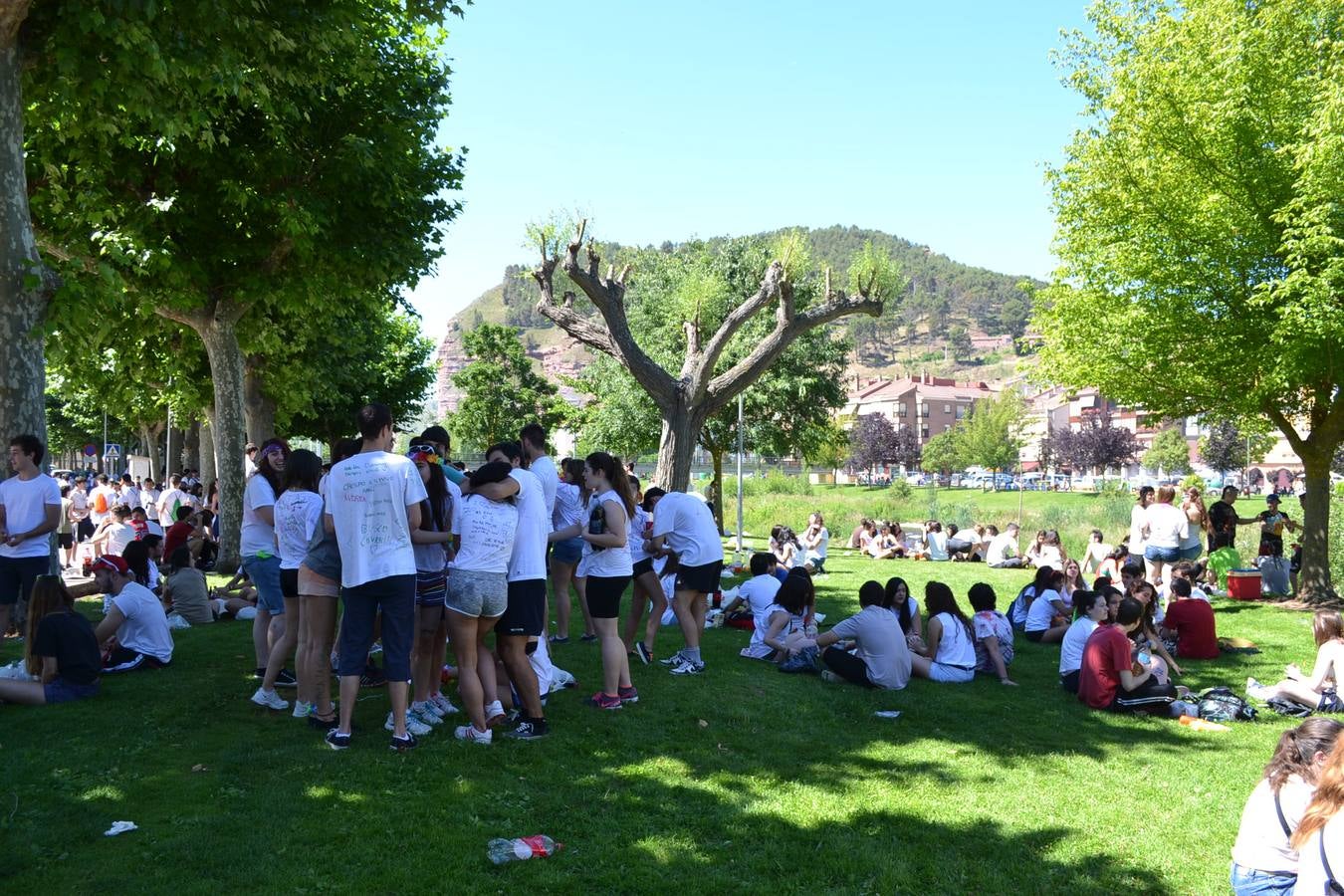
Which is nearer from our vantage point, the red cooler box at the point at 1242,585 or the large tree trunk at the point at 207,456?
the red cooler box at the point at 1242,585

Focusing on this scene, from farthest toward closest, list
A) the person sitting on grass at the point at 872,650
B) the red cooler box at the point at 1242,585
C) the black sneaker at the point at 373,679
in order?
the red cooler box at the point at 1242,585, the person sitting on grass at the point at 872,650, the black sneaker at the point at 373,679

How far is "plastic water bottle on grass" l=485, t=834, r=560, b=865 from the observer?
4570 millimetres

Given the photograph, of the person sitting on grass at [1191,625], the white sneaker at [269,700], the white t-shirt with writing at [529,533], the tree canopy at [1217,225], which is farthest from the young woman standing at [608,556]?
the tree canopy at [1217,225]

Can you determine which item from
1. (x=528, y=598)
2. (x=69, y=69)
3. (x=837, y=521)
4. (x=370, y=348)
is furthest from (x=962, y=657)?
(x=370, y=348)

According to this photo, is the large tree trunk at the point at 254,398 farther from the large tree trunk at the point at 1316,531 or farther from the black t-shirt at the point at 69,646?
the large tree trunk at the point at 1316,531

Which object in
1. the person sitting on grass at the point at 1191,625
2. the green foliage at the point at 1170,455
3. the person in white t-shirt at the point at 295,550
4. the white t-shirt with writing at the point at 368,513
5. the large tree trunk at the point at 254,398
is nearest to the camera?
the white t-shirt with writing at the point at 368,513

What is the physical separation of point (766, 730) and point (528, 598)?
1.98 metres

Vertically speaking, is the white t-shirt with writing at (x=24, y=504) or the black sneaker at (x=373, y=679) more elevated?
the white t-shirt with writing at (x=24, y=504)

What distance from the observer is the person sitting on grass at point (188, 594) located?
36.2 feet

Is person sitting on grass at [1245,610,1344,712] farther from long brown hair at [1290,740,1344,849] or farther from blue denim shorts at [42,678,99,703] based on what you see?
blue denim shorts at [42,678,99,703]

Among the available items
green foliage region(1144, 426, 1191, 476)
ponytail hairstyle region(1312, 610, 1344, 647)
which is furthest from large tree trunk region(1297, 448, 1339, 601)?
green foliage region(1144, 426, 1191, 476)

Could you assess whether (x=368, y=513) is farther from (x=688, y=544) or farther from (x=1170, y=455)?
(x=1170, y=455)

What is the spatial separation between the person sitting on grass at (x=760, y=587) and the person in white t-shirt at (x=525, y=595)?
13.1ft

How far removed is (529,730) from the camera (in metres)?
6.39
